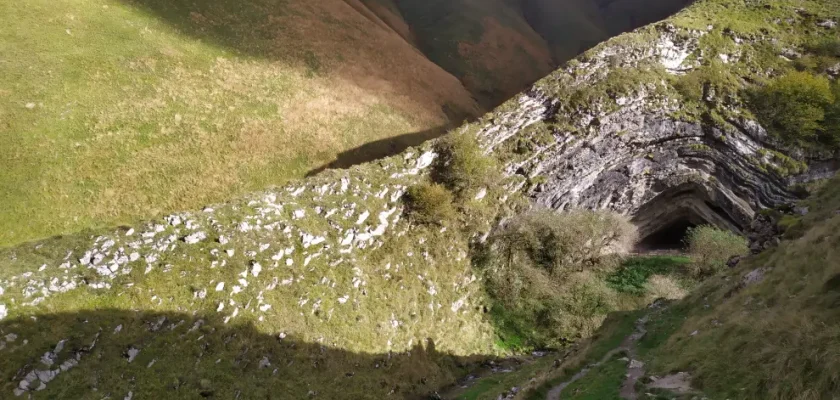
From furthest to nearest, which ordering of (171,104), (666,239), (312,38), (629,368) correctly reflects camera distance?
1. (312,38)
2. (666,239)
3. (171,104)
4. (629,368)

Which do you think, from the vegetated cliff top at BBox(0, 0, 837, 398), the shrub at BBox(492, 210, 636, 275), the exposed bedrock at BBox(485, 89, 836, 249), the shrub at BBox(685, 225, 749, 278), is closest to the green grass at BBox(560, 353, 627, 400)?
the vegetated cliff top at BBox(0, 0, 837, 398)

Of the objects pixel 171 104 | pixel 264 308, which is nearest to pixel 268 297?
pixel 264 308

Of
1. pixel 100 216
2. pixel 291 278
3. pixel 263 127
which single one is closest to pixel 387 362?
pixel 291 278

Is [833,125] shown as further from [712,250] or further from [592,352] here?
[592,352]

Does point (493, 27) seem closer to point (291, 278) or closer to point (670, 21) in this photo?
point (670, 21)

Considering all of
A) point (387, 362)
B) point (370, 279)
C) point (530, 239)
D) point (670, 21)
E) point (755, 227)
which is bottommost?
point (387, 362)
